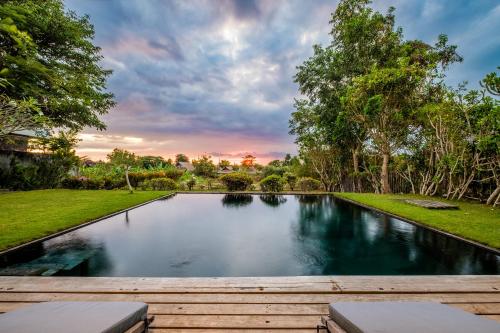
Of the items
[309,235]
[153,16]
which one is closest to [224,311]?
[309,235]

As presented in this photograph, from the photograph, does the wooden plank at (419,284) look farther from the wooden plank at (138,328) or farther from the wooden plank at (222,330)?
the wooden plank at (138,328)

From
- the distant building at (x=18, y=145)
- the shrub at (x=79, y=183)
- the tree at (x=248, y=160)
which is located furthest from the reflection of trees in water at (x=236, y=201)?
the tree at (x=248, y=160)

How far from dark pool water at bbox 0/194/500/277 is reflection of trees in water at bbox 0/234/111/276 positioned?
0.04 feet

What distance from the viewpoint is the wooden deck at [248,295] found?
→ 1.76 m

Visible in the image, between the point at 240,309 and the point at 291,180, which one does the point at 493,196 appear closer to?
the point at 291,180

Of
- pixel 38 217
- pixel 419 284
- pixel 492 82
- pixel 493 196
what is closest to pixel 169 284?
pixel 419 284

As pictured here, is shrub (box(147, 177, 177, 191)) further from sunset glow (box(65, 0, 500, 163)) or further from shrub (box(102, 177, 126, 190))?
sunset glow (box(65, 0, 500, 163))

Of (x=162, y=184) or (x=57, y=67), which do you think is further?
(x=162, y=184)

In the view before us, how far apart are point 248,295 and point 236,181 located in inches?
493

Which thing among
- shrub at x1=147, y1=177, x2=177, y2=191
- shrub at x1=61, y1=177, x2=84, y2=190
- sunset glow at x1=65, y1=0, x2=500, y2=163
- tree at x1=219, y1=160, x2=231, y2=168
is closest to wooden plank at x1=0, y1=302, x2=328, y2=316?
sunset glow at x1=65, y1=0, x2=500, y2=163

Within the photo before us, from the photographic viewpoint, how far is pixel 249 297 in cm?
212

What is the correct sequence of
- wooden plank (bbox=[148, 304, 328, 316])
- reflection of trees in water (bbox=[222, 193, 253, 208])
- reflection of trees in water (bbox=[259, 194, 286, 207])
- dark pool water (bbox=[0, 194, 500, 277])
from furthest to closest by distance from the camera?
reflection of trees in water (bbox=[259, 194, 286, 207]) < reflection of trees in water (bbox=[222, 193, 253, 208]) < dark pool water (bbox=[0, 194, 500, 277]) < wooden plank (bbox=[148, 304, 328, 316])

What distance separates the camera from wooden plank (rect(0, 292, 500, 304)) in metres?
2.05

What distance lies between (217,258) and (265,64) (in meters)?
12.5
